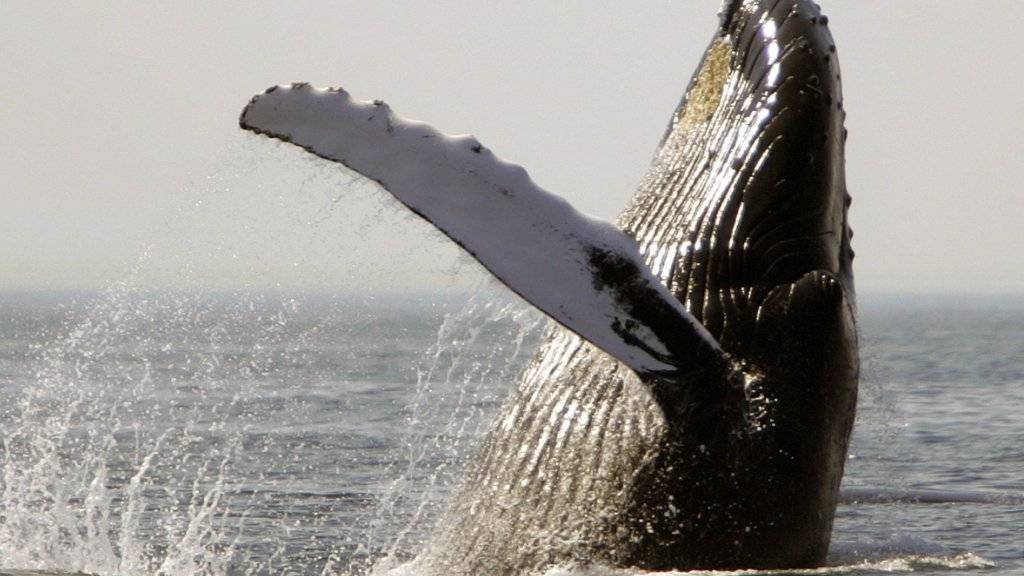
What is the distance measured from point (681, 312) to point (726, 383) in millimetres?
509

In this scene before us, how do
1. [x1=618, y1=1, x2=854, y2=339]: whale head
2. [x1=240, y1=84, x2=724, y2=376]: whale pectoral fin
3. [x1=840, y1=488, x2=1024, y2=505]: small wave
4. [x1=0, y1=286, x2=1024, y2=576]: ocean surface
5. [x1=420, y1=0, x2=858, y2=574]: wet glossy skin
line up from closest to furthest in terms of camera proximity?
[x1=240, y1=84, x2=724, y2=376]: whale pectoral fin, [x1=420, y1=0, x2=858, y2=574]: wet glossy skin, [x1=618, y1=1, x2=854, y2=339]: whale head, [x1=0, y1=286, x2=1024, y2=576]: ocean surface, [x1=840, y1=488, x2=1024, y2=505]: small wave

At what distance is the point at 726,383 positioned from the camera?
23.5ft

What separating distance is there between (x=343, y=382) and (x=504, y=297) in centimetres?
2518

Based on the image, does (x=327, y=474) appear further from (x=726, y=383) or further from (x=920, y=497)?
(x=726, y=383)

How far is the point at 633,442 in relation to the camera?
7465 millimetres

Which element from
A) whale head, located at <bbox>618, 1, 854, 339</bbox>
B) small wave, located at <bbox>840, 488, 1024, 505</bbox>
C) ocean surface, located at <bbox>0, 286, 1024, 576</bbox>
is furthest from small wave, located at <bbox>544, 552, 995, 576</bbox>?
small wave, located at <bbox>840, 488, 1024, 505</bbox>

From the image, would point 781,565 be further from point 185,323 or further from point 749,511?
point 185,323

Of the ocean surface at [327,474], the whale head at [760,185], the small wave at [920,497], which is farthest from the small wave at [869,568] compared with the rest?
the small wave at [920,497]

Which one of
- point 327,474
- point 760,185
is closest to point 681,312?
point 760,185

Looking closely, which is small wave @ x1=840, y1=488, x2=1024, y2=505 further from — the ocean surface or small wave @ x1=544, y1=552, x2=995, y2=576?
small wave @ x1=544, y1=552, x2=995, y2=576

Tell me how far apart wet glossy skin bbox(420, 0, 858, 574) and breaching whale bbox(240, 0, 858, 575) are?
1 cm

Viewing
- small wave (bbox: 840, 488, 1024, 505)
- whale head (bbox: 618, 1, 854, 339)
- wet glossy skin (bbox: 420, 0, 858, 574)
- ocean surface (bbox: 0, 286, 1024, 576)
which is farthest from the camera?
small wave (bbox: 840, 488, 1024, 505)

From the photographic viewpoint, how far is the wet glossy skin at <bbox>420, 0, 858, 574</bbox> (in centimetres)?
718

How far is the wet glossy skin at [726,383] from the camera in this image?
7.18 metres
